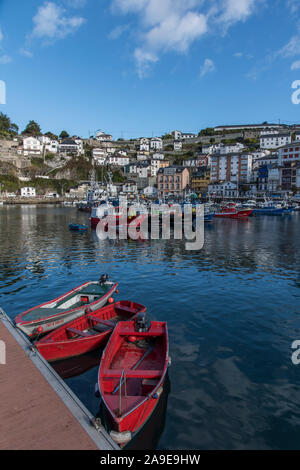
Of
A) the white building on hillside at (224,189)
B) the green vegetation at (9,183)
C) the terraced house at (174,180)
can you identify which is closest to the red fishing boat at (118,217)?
the white building on hillside at (224,189)

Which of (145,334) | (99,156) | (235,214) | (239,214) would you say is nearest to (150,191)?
(99,156)

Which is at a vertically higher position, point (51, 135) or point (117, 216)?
point (51, 135)

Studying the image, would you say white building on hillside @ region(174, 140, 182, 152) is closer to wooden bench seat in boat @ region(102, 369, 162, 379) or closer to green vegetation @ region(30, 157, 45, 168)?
green vegetation @ region(30, 157, 45, 168)

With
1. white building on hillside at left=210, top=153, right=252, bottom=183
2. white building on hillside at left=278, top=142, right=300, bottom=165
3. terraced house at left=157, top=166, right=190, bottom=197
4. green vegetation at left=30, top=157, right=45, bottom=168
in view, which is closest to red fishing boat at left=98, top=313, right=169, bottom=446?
white building on hillside at left=278, top=142, right=300, bottom=165

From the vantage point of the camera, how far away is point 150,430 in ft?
24.6

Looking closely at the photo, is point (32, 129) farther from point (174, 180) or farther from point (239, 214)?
point (239, 214)

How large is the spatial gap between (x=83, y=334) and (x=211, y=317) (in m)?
6.64

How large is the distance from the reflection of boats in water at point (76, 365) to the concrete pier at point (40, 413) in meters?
1.67

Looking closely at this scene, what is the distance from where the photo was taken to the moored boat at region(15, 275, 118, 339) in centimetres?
1146

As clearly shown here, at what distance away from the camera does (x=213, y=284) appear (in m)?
19.6

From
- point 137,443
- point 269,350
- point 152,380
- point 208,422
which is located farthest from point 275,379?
point 137,443

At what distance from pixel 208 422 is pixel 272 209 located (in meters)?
83.6

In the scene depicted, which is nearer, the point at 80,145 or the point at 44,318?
the point at 44,318
